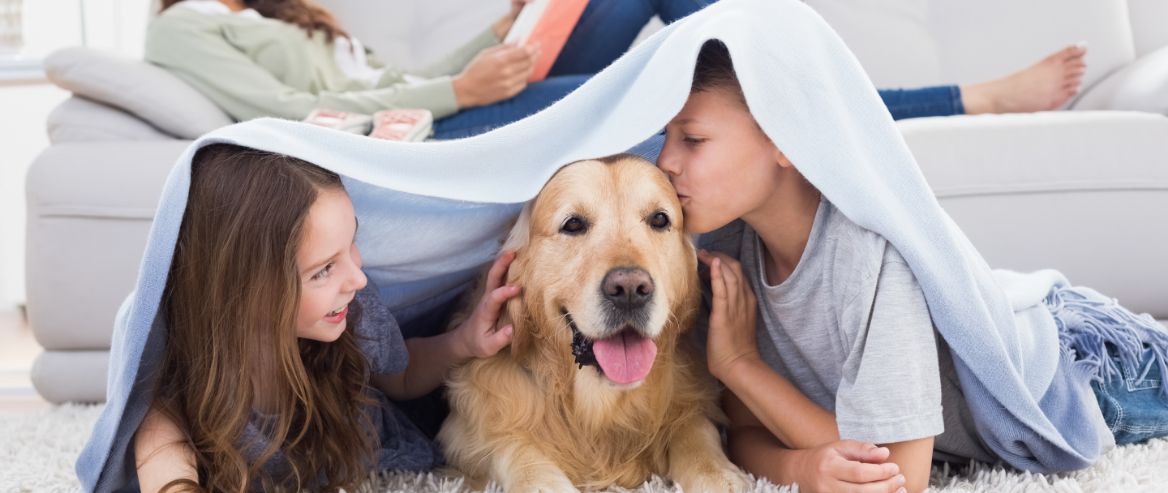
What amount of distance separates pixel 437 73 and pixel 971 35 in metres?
1.96

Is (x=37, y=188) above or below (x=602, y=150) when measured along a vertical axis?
below

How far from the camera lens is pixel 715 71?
164cm

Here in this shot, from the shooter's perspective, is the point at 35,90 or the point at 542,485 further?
the point at 35,90

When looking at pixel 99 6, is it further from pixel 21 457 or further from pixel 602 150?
pixel 602 150

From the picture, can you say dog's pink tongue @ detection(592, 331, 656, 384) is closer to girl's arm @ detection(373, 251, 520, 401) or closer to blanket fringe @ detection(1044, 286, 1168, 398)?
girl's arm @ detection(373, 251, 520, 401)

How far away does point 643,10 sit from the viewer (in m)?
3.24

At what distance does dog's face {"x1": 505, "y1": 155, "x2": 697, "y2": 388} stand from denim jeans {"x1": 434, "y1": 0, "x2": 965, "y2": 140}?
1.21 m

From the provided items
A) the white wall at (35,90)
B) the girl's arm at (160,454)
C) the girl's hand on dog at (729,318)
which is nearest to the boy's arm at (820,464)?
the girl's hand on dog at (729,318)

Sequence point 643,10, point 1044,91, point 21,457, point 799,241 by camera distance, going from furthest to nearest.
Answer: point 643,10 < point 1044,91 < point 21,457 < point 799,241

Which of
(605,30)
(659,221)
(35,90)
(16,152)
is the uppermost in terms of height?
(659,221)

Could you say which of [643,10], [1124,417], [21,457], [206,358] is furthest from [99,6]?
[1124,417]

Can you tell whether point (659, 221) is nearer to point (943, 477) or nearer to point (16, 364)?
point (943, 477)

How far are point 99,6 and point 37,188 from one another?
2432mm

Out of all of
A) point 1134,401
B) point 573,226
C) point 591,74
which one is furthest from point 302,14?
point 1134,401
